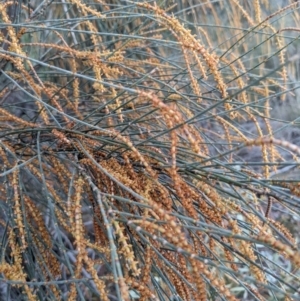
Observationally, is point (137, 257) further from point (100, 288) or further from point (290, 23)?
point (290, 23)

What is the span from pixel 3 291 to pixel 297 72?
1.97 meters

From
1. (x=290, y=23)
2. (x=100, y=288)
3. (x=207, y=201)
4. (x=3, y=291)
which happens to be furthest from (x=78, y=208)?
(x=290, y=23)

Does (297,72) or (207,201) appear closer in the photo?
(207,201)

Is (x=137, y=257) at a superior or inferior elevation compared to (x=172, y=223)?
inferior

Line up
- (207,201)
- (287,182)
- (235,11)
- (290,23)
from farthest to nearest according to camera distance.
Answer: (290,23)
(235,11)
(207,201)
(287,182)

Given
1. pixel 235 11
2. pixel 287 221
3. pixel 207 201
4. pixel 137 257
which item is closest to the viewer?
pixel 207 201

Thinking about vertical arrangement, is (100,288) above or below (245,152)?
above

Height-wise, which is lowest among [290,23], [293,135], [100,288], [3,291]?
[293,135]

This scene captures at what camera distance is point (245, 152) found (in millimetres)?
2732

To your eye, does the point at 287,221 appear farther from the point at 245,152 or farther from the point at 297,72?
the point at 297,72

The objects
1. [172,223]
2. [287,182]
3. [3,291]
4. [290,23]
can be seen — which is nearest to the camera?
[172,223]

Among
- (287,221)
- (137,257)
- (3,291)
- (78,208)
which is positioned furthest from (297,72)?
(78,208)

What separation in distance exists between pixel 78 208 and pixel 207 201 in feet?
0.78

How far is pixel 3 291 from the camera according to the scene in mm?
1729
